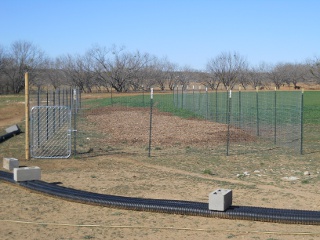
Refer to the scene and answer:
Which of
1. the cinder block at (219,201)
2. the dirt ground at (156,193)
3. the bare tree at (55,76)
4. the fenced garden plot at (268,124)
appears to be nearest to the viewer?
the dirt ground at (156,193)

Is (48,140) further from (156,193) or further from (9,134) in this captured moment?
(156,193)

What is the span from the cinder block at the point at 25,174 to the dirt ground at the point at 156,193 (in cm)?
23

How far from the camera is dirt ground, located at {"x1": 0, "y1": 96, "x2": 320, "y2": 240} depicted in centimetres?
779

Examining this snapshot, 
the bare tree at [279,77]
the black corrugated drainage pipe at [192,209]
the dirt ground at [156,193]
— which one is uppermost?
the bare tree at [279,77]

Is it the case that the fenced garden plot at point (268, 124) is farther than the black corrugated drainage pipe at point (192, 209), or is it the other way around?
the fenced garden plot at point (268, 124)

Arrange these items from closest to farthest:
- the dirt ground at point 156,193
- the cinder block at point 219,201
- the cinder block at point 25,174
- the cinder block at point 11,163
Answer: the dirt ground at point 156,193 < the cinder block at point 219,201 < the cinder block at point 25,174 < the cinder block at point 11,163

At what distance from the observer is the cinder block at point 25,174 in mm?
10977

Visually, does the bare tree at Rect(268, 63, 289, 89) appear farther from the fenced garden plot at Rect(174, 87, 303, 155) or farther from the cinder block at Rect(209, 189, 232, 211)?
the cinder block at Rect(209, 189, 232, 211)

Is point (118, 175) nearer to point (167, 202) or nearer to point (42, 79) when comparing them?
point (167, 202)

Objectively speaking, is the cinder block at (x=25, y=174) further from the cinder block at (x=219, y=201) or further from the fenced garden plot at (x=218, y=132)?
the fenced garden plot at (x=218, y=132)

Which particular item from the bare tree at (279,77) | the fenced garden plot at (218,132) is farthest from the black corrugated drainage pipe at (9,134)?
the bare tree at (279,77)

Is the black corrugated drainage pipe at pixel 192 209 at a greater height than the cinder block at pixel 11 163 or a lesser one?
lesser

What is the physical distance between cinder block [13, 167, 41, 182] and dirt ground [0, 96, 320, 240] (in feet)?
0.74

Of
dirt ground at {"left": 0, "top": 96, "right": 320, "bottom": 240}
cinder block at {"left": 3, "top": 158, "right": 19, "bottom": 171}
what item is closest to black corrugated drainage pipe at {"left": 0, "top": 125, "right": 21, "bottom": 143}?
dirt ground at {"left": 0, "top": 96, "right": 320, "bottom": 240}
